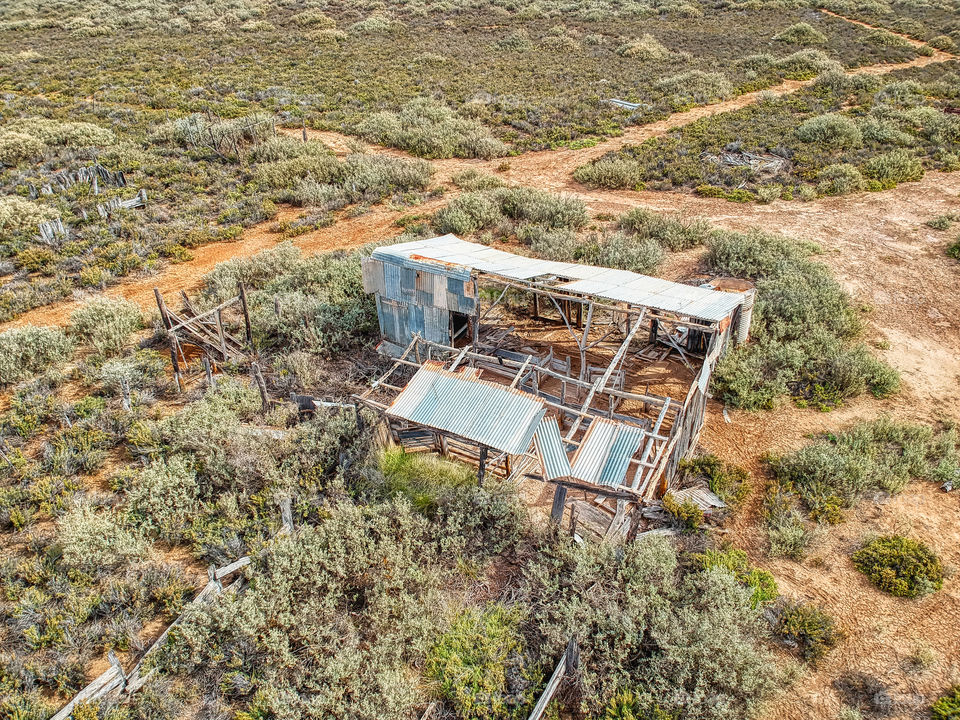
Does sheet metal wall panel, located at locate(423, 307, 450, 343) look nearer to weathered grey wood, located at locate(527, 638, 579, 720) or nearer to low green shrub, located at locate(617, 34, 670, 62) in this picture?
weathered grey wood, located at locate(527, 638, 579, 720)

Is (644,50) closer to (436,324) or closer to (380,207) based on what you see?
(380,207)

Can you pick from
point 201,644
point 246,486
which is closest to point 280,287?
point 246,486

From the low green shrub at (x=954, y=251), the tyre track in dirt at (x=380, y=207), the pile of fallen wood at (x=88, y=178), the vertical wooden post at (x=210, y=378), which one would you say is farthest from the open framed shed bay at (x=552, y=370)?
the pile of fallen wood at (x=88, y=178)

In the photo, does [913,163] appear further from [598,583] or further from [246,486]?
[246,486]

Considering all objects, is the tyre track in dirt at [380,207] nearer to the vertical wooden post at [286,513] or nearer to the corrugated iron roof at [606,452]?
the vertical wooden post at [286,513]

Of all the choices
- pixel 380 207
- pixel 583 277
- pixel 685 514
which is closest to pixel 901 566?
pixel 685 514

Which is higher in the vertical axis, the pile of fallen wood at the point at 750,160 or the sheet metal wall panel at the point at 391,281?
the pile of fallen wood at the point at 750,160
